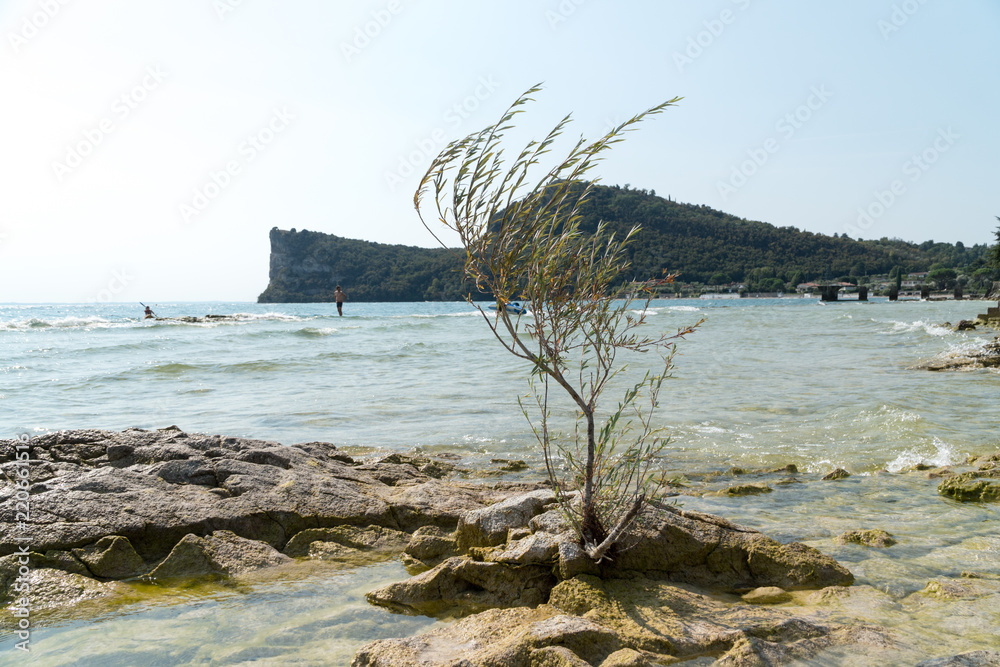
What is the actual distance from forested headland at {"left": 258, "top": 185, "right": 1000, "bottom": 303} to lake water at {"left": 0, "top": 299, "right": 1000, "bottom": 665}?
2828 inches

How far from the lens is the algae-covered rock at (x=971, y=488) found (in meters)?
5.90

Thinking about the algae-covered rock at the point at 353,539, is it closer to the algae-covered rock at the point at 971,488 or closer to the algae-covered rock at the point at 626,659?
the algae-covered rock at the point at 626,659

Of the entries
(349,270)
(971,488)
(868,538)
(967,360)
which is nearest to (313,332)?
(967,360)

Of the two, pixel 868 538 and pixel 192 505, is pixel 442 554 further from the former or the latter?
pixel 868 538

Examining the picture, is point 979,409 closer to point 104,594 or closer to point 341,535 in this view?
point 341,535

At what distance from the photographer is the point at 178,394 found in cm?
1401

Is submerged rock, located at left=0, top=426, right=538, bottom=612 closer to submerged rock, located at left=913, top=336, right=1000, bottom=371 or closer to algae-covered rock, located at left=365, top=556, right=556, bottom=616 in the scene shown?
algae-covered rock, located at left=365, top=556, right=556, bottom=616

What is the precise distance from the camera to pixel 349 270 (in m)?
128

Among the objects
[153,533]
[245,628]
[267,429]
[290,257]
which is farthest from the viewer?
[290,257]

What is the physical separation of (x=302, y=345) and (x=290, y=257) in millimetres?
127462

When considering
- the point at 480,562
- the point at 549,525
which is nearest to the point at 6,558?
the point at 480,562

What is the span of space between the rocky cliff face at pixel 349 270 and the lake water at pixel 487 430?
80.6 m

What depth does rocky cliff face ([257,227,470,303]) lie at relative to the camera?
384ft

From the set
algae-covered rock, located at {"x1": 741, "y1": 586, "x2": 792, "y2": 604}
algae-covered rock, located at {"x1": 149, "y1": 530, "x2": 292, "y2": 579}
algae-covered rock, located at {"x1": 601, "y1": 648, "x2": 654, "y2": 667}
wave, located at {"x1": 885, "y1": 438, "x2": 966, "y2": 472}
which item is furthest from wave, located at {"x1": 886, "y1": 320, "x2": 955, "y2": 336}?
algae-covered rock, located at {"x1": 149, "y1": 530, "x2": 292, "y2": 579}
